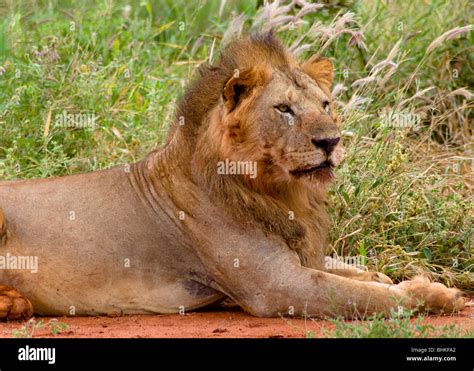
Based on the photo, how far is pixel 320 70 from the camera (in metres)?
6.72

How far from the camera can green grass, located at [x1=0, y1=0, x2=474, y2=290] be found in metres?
7.80

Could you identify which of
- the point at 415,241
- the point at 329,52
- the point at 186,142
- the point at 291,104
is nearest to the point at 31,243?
the point at 186,142

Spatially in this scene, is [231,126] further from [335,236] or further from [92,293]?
[335,236]

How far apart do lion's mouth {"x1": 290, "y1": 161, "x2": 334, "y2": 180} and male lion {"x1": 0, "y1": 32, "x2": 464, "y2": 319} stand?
0.01 m

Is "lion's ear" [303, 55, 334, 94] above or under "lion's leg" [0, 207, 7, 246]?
above

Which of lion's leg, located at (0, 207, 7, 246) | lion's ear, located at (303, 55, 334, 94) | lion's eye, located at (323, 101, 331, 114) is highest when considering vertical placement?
lion's ear, located at (303, 55, 334, 94)

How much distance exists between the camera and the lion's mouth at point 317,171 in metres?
6.08

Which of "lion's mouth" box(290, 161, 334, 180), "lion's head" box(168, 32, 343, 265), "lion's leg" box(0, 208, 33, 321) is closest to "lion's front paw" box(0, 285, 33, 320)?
"lion's leg" box(0, 208, 33, 321)

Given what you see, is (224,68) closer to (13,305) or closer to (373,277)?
(373,277)

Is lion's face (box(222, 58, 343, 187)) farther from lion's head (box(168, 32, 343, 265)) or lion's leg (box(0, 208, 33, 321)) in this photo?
lion's leg (box(0, 208, 33, 321))

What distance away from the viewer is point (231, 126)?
6211mm
